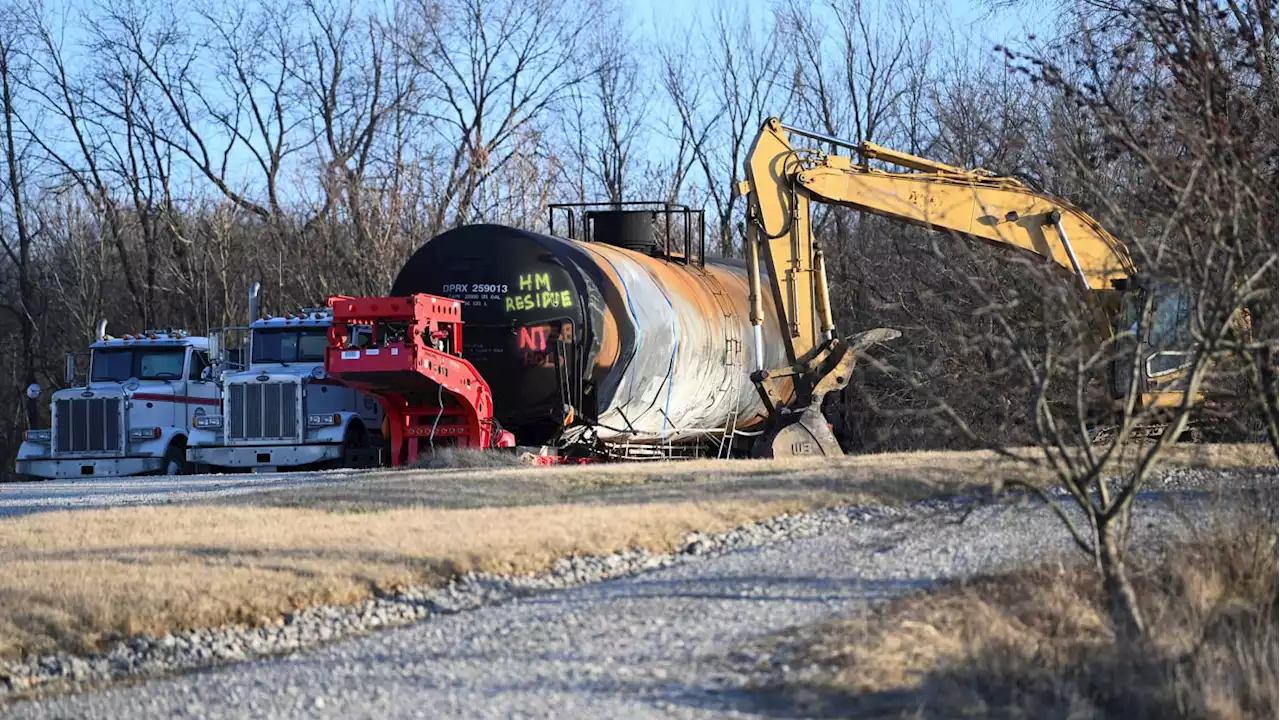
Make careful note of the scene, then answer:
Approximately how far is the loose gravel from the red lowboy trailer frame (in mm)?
8337

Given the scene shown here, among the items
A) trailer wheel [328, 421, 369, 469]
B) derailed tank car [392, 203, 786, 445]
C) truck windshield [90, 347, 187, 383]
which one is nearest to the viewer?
derailed tank car [392, 203, 786, 445]

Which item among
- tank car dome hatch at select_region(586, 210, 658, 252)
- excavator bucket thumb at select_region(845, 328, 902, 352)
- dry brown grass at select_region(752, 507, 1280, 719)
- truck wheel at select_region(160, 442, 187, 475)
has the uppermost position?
tank car dome hatch at select_region(586, 210, 658, 252)

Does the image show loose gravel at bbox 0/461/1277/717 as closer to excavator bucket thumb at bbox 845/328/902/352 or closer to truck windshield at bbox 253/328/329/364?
excavator bucket thumb at bbox 845/328/902/352

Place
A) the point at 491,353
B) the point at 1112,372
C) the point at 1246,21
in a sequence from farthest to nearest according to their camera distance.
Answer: the point at 491,353
the point at 1112,372
the point at 1246,21

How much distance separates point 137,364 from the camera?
28203 millimetres

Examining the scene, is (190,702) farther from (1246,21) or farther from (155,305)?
(155,305)

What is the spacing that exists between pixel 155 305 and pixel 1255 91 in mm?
40438

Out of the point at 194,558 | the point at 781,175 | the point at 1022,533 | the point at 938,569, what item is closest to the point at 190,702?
the point at 194,558

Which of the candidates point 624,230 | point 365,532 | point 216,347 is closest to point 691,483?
point 365,532

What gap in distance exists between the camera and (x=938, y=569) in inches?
412

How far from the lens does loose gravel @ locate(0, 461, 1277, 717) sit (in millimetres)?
7574

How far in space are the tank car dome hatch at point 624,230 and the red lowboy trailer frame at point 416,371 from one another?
4808 millimetres

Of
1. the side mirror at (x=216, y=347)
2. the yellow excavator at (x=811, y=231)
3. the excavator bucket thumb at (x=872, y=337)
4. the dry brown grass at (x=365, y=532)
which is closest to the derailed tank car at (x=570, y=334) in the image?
the yellow excavator at (x=811, y=231)

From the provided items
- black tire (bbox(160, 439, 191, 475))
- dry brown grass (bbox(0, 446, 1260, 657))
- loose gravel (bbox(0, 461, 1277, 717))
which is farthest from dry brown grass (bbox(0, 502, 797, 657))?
black tire (bbox(160, 439, 191, 475))
